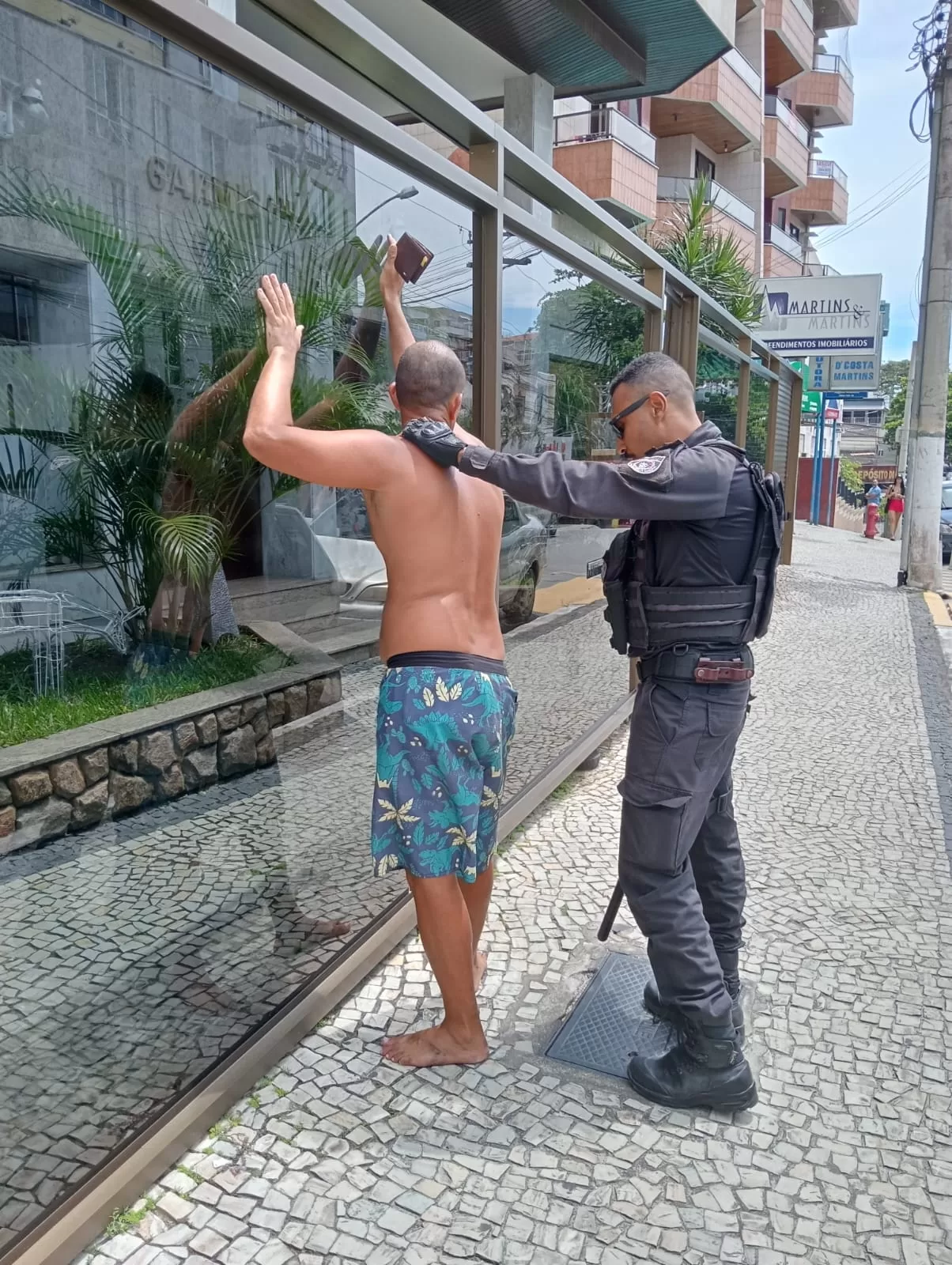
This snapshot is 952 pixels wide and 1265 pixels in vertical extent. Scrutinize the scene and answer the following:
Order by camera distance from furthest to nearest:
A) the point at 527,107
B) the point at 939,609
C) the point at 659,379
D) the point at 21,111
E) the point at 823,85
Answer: the point at 823,85 → the point at 939,609 → the point at 527,107 → the point at 659,379 → the point at 21,111

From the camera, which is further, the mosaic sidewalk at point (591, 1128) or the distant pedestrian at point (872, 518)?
the distant pedestrian at point (872, 518)

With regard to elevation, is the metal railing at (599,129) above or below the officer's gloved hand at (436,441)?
above

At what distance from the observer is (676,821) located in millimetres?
2346

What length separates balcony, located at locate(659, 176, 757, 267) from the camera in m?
21.2

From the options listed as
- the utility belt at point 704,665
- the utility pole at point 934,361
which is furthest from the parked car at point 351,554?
the utility pole at point 934,361

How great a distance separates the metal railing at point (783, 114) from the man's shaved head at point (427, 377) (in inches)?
1082

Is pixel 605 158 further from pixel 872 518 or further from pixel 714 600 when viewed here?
pixel 714 600

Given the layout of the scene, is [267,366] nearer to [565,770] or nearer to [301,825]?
[301,825]

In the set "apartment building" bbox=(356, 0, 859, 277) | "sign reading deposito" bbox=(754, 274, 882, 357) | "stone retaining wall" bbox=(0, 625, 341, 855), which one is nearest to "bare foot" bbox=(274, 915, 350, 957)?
"stone retaining wall" bbox=(0, 625, 341, 855)

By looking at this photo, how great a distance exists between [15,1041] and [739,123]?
2526 cm

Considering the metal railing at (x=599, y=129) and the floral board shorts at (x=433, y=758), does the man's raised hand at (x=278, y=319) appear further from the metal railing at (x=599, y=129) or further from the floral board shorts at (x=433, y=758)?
the metal railing at (x=599, y=129)

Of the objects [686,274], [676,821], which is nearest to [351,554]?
[676,821]

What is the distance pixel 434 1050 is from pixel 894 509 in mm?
23524

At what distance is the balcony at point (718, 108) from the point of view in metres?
20.9
